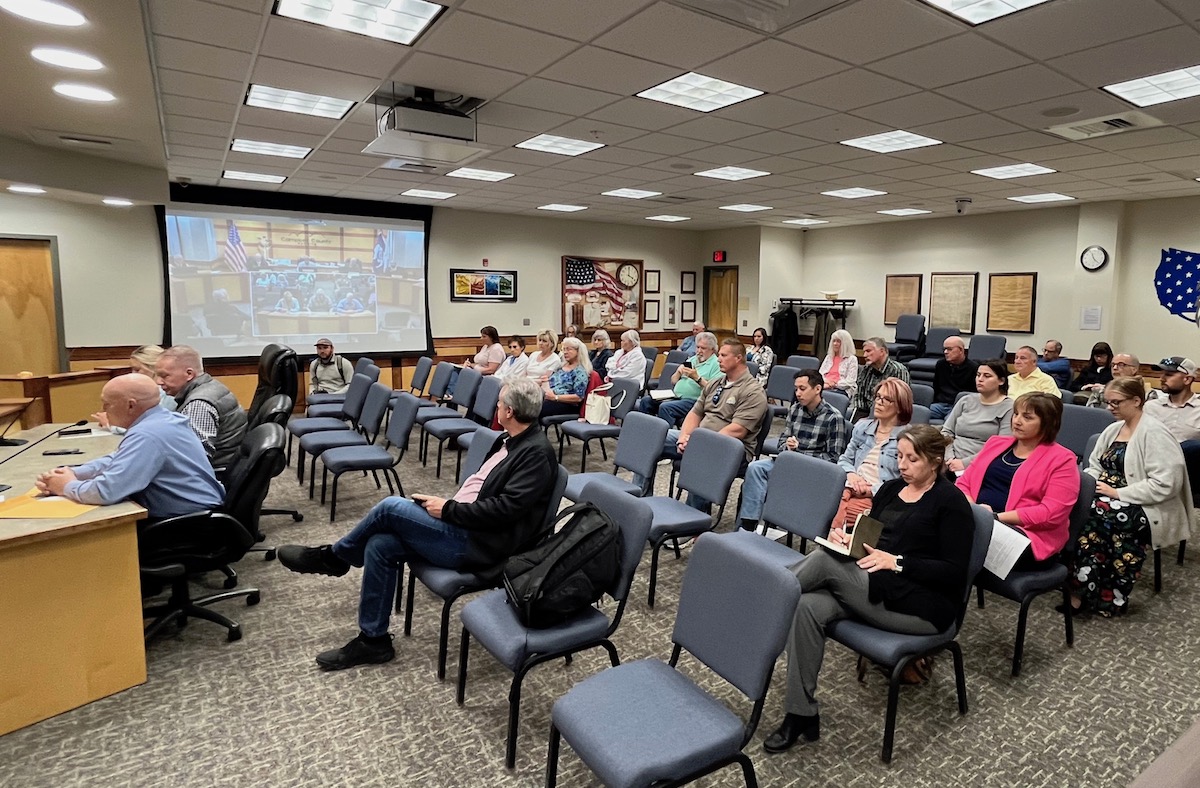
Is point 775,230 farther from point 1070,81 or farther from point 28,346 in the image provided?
point 28,346

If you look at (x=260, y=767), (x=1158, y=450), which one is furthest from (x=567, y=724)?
(x=1158, y=450)

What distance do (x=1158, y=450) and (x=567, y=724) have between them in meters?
3.38

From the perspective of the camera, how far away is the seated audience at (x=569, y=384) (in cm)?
620

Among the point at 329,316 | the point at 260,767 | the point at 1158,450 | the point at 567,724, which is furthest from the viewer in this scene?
the point at 329,316

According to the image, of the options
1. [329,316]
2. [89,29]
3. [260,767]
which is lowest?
[260,767]

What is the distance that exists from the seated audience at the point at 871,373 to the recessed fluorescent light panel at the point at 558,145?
2.83 meters

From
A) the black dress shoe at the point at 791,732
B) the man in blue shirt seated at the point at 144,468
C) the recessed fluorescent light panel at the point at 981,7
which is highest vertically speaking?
the recessed fluorescent light panel at the point at 981,7

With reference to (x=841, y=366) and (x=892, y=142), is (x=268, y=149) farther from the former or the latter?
(x=841, y=366)

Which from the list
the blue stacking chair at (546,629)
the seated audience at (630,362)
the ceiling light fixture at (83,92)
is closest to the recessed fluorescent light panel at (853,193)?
the seated audience at (630,362)

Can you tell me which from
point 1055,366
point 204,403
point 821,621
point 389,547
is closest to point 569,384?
point 204,403

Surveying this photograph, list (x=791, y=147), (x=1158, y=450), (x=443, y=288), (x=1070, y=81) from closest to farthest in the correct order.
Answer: (x=1158, y=450) → (x=1070, y=81) → (x=791, y=147) → (x=443, y=288)

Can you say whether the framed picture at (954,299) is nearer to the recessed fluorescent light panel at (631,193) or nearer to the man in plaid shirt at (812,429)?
the recessed fluorescent light panel at (631,193)

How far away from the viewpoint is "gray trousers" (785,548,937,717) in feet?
7.47

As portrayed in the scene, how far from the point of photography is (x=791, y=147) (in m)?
5.61
